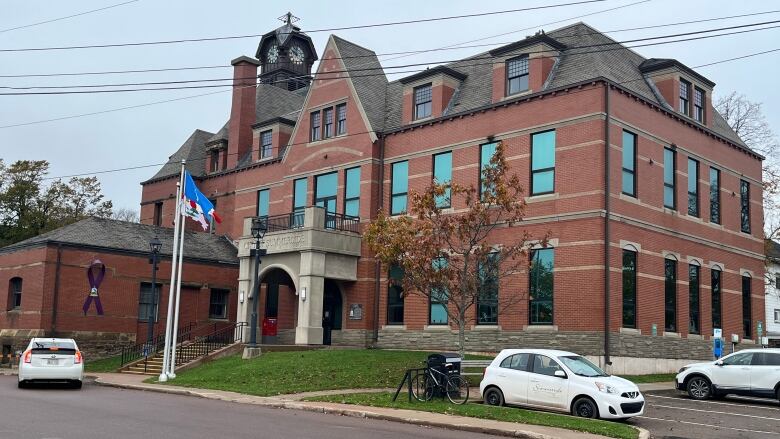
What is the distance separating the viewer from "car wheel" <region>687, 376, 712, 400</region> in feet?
74.7

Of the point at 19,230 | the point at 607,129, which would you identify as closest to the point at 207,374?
the point at 607,129

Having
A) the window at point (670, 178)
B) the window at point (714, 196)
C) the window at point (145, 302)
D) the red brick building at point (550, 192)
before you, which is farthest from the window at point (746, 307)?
the window at point (145, 302)

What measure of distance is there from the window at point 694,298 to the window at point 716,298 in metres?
1.29

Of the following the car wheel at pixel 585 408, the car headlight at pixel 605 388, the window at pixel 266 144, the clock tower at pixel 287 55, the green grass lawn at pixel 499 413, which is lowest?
the green grass lawn at pixel 499 413

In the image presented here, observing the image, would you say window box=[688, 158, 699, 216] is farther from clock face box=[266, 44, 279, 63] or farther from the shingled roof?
clock face box=[266, 44, 279, 63]

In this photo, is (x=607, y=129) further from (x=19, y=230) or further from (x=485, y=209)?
(x=19, y=230)

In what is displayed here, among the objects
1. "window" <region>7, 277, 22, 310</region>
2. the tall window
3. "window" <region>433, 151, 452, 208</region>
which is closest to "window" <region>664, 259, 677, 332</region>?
the tall window

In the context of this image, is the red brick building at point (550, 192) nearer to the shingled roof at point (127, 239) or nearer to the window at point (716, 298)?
the window at point (716, 298)

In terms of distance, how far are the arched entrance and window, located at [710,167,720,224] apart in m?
16.5

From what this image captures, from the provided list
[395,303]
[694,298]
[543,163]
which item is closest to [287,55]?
[395,303]

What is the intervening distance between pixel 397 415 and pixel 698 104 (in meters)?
22.4

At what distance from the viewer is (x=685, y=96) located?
105 feet

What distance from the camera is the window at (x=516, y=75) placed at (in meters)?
30.3

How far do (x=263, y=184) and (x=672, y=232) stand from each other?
21.5m
